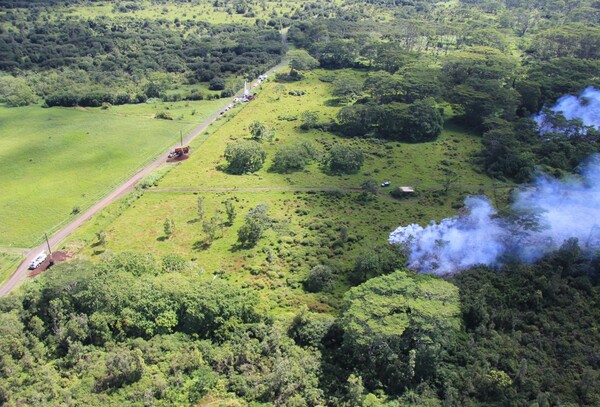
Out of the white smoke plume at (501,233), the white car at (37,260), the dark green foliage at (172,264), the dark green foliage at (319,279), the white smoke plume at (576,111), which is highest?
the white smoke plume at (576,111)

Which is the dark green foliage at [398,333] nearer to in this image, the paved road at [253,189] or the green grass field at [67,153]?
the paved road at [253,189]

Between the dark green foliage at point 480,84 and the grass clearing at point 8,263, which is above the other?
the dark green foliage at point 480,84

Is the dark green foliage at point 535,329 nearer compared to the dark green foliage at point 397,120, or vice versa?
the dark green foliage at point 535,329

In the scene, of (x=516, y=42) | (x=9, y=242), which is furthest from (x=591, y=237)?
(x=516, y=42)

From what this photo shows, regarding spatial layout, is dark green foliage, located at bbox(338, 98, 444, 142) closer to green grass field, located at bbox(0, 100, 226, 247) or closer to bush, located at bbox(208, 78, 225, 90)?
green grass field, located at bbox(0, 100, 226, 247)

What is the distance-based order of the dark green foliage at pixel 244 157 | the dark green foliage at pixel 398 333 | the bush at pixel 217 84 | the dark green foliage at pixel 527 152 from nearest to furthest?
the dark green foliage at pixel 398 333
the dark green foliage at pixel 527 152
the dark green foliage at pixel 244 157
the bush at pixel 217 84

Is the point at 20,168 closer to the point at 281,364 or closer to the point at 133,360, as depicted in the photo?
the point at 133,360

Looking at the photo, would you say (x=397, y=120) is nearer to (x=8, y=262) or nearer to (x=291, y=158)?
(x=291, y=158)

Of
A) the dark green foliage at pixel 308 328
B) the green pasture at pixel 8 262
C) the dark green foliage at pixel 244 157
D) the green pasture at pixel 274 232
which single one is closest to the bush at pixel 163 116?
the dark green foliage at pixel 244 157

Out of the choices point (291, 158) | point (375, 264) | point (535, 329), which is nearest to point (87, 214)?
point (291, 158)
